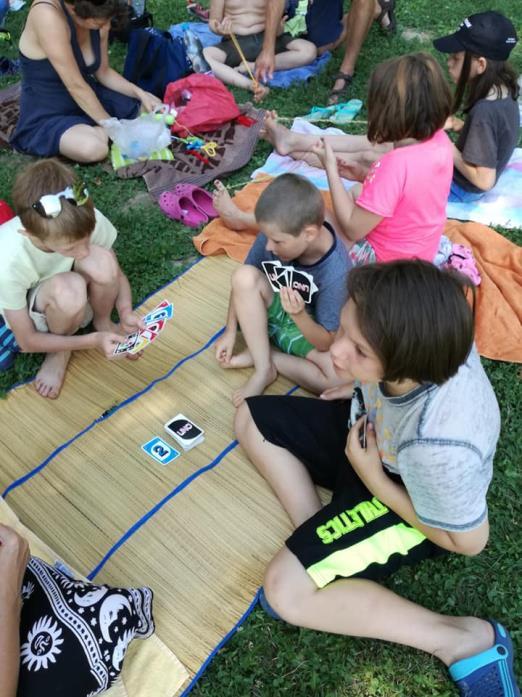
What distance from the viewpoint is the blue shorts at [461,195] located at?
12.7 feet

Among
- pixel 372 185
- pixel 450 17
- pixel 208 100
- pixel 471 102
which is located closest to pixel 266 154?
pixel 208 100

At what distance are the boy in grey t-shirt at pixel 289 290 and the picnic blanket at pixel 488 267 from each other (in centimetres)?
87

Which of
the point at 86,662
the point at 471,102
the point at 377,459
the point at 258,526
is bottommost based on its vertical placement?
the point at 258,526

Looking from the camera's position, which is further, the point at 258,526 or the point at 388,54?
the point at 388,54

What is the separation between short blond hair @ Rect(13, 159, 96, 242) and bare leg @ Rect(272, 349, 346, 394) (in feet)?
3.71

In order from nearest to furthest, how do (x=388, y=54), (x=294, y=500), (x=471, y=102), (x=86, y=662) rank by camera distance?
(x=86, y=662)
(x=294, y=500)
(x=471, y=102)
(x=388, y=54)

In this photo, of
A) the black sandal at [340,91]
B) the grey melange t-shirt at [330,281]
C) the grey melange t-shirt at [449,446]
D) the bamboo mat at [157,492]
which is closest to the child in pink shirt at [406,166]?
the grey melange t-shirt at [330,281]

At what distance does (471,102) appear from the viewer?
361 cm

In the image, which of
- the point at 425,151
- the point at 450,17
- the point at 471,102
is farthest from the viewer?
the point at 450,17

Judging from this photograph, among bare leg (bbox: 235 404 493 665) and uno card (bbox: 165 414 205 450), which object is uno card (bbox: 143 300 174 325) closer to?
uno card (bbox: 165 414 205 450)

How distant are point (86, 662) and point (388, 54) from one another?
5.81 m

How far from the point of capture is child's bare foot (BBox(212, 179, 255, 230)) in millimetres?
3508

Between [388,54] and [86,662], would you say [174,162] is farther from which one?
[86,662]

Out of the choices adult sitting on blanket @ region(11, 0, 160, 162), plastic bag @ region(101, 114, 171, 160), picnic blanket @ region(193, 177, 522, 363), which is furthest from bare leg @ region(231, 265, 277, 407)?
adult sitting on blanket @ region(11, 0, 160, 162)
